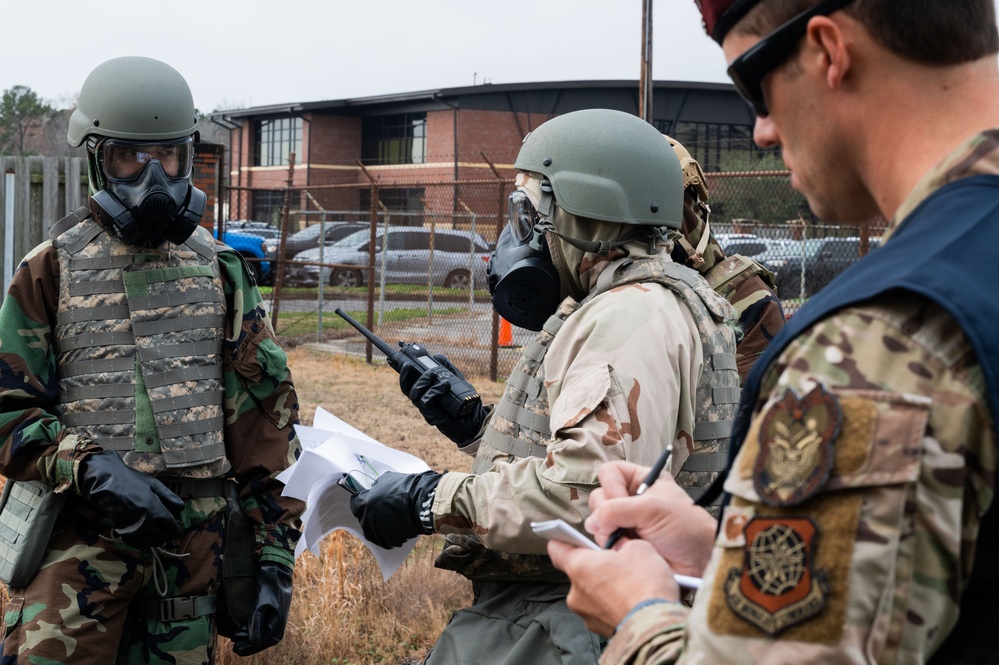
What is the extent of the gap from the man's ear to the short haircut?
0.09 feet

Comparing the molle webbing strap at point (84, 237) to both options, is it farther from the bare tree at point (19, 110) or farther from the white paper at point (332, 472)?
the bare tree at point (19, 110)

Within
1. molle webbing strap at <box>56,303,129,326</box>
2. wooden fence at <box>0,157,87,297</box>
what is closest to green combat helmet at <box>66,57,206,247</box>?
molle webbing strap at <box>56,303,129,326</box>

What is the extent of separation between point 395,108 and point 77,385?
37893mm

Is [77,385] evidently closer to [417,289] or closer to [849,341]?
[849,341]

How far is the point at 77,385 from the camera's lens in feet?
9.78

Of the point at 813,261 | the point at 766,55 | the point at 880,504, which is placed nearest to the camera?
the point at 880,504

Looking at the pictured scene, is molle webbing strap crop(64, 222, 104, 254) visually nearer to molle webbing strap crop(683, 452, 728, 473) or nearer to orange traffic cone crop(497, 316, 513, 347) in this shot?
molle webbing strap crop(683, 452, 728, 473)

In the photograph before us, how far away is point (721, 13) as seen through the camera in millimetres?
1342

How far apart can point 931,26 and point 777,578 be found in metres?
0.67

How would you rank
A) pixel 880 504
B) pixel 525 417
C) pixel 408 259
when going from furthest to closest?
pixel 408 259 → pixel 525 417 → pixel 880 504

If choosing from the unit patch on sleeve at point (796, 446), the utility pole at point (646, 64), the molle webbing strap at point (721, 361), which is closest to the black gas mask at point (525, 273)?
the molle webbing strap at point (721, 361)

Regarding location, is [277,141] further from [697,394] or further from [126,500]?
[697,394]

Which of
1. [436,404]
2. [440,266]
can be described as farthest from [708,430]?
[440,266]

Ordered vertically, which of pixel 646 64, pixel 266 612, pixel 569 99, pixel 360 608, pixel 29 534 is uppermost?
pixel 569 99
